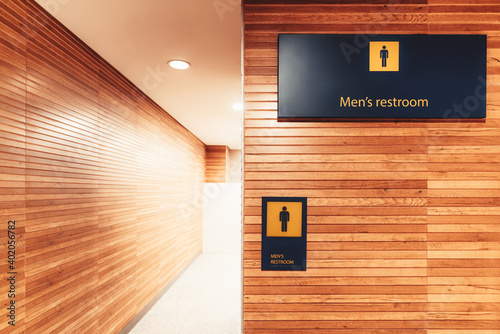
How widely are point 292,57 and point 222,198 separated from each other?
6962mm

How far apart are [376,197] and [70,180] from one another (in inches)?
97.5

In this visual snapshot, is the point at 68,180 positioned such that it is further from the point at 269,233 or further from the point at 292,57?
the point at 292,57

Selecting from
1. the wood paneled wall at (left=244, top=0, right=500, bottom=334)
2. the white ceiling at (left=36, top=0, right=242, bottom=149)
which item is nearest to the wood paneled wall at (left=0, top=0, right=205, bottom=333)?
the white ceiling at (left=36, top=0, right=242, bottom=149)

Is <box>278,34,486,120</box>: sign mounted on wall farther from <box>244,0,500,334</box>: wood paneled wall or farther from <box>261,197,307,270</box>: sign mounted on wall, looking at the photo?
<box>261,197,307,270</box>: sign mounted on wall

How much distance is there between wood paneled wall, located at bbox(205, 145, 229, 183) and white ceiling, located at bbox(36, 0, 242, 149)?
473 cm

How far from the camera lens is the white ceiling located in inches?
82.2

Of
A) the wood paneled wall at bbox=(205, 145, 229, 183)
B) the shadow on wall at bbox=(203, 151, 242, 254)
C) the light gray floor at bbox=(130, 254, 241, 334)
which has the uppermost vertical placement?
the wood paneled wall at bbox=(205, 145, 229, 183)

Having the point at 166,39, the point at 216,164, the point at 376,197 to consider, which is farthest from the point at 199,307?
the point at 216,164

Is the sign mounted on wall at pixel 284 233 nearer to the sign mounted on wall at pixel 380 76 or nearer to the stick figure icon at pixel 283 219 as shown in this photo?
the stick figure icon at pixel 283 219

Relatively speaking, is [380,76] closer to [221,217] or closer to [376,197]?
[376,197]

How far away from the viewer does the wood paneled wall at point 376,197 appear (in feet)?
5.39

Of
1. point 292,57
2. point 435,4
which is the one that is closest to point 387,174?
point 292,57

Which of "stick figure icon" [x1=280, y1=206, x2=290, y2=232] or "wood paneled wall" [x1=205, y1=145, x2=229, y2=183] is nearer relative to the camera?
"stick figure icon" [x1=280, y1=206, x2=290, y2=232]

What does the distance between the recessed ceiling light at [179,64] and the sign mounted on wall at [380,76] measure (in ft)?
5.40
